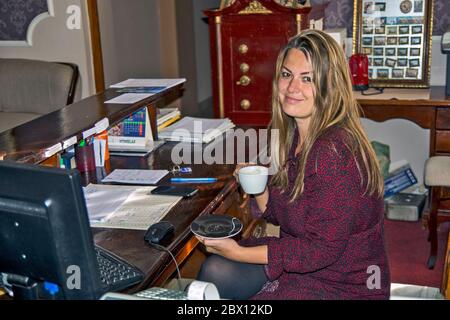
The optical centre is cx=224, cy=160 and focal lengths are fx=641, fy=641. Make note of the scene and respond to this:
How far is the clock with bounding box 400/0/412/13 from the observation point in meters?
3.86

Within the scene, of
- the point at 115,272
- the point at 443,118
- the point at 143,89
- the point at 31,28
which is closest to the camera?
the point at 115,272

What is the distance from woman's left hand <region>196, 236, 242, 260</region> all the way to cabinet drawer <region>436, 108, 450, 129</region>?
6.85 feet

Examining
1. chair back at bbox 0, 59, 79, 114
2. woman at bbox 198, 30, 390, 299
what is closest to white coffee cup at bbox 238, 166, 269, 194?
woman at bbox 198, 30, 390, 299

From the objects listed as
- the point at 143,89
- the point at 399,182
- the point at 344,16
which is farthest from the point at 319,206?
the point at 344,16

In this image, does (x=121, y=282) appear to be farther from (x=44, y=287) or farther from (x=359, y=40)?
(x=359, y=40)

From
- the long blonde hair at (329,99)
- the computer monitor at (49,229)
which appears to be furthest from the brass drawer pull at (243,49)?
the computer monitor at (49,229)

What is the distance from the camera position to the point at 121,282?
1516 millimetres

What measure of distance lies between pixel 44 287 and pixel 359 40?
310 cm

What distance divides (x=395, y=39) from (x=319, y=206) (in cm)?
247

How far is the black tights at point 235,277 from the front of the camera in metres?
2.02

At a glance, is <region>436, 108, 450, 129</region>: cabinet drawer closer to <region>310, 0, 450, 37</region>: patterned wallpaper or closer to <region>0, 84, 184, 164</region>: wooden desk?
<region>310, 0, 450, 37</region>: patterned wallpaper

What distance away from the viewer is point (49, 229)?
1211mm

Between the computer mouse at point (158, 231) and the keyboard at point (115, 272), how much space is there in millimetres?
146

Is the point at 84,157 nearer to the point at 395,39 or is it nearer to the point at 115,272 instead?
the point at 115,272
